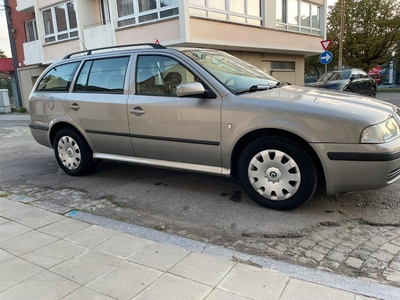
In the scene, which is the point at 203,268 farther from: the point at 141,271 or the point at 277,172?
the point at 277,172

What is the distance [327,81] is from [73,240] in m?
12.5

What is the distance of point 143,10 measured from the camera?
43.4ft

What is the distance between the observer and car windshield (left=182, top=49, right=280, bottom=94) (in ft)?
12.4

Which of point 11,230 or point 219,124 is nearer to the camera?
point 11,230

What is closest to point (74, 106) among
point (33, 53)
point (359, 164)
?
point (359, 164)

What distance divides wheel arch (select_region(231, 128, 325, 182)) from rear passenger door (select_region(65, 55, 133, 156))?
57.9 inches

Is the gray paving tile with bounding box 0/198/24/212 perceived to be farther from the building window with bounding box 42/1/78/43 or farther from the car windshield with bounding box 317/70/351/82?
the building window with bounding box 42/1/78/43

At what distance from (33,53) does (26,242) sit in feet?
62.0

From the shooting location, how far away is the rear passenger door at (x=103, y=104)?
4.34 m

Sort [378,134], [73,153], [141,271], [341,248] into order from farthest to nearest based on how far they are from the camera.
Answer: [73,153] → [378,134] → [341,248] → [141,271]

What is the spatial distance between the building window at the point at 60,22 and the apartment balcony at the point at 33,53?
2.47 feet

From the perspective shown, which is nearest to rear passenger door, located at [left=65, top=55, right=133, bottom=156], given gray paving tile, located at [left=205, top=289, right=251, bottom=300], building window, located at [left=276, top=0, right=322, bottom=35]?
gray paving tile, located at [left=205, top=289, right=251, bottom=300]

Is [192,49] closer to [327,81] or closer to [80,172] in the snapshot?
[80,172]

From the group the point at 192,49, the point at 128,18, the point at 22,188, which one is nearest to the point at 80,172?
the point at 22,188
